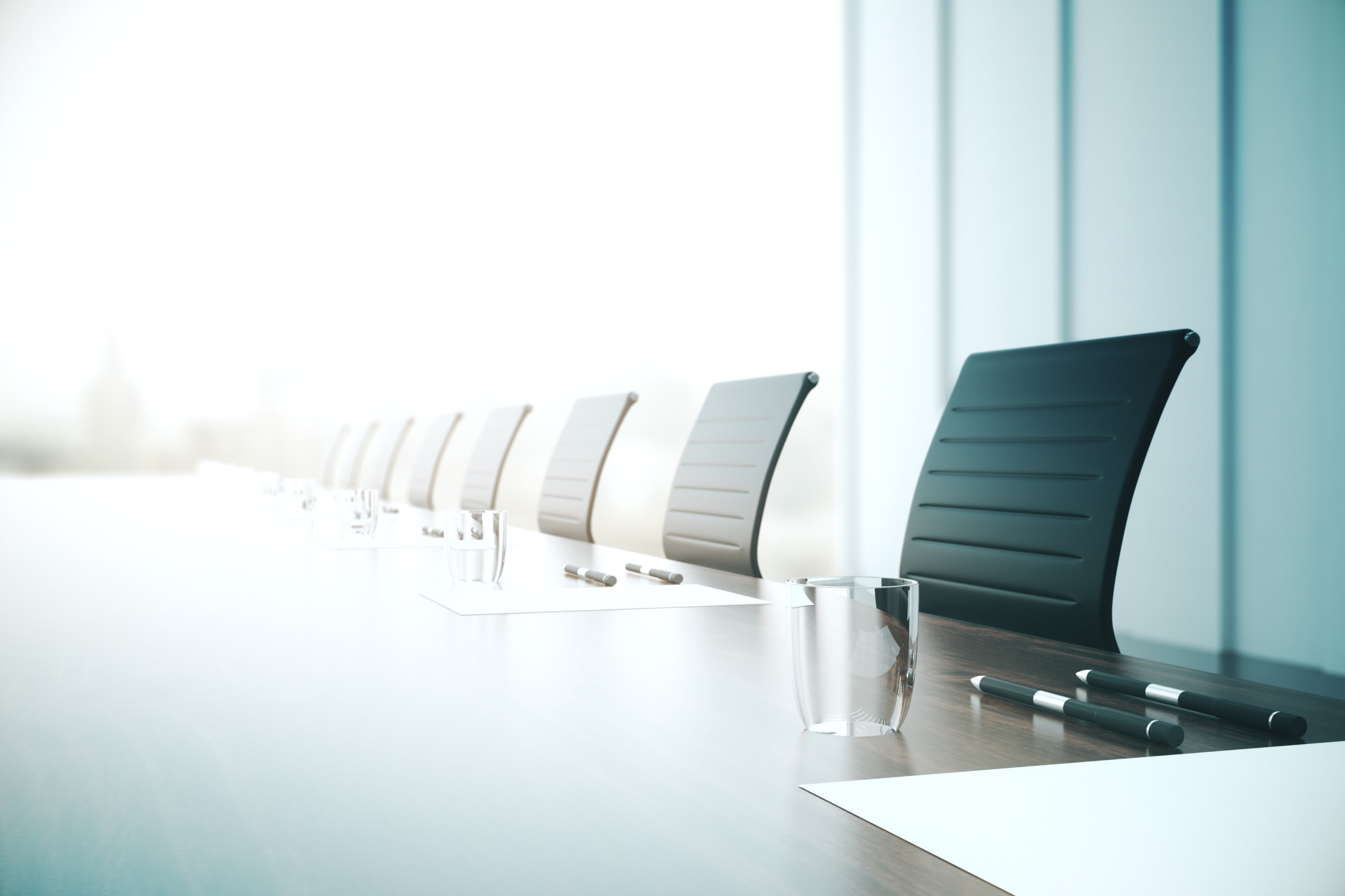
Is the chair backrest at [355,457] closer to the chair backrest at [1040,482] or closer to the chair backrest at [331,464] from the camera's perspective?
the chair backrest at [331,464]

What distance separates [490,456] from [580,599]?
301 centimetres

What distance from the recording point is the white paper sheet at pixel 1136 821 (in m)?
0.43

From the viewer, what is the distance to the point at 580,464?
10.9 feet

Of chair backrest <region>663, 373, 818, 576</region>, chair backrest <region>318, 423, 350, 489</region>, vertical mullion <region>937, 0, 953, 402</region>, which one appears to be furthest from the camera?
chair backrest <region>318, 423, 350, 489</region>

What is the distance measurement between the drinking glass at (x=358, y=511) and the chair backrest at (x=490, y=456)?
182 cm

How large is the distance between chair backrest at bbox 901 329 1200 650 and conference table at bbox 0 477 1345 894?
393 mm

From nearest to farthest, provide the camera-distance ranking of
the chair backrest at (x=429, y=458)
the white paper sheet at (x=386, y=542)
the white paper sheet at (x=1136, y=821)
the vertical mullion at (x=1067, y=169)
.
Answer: the white paper sheet at (x=1136, y=821) → the white paper sheet at (x=386, y=542) → the vertical mullion at (x=1067, y=169) → the chair backrest at (x=429, y=458)

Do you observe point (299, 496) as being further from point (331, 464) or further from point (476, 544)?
point (331, 464)

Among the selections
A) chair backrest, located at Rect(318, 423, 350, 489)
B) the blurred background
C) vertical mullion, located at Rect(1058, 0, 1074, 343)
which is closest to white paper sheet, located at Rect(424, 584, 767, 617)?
the blurred background

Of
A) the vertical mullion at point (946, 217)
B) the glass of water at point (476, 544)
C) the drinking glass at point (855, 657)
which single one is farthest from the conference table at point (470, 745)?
the vertical mullion at point (946, 217)

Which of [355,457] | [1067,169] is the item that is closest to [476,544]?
[1067,169]

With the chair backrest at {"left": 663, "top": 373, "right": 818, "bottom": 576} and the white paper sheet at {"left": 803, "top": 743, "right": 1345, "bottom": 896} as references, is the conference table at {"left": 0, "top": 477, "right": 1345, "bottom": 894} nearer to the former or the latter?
the white paper sheet at {"left": 803, "top": 743, "right": 1345, "bottom": 896}

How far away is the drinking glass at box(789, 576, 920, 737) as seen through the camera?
0.65 meters

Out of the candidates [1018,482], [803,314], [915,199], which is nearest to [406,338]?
[803,314]
